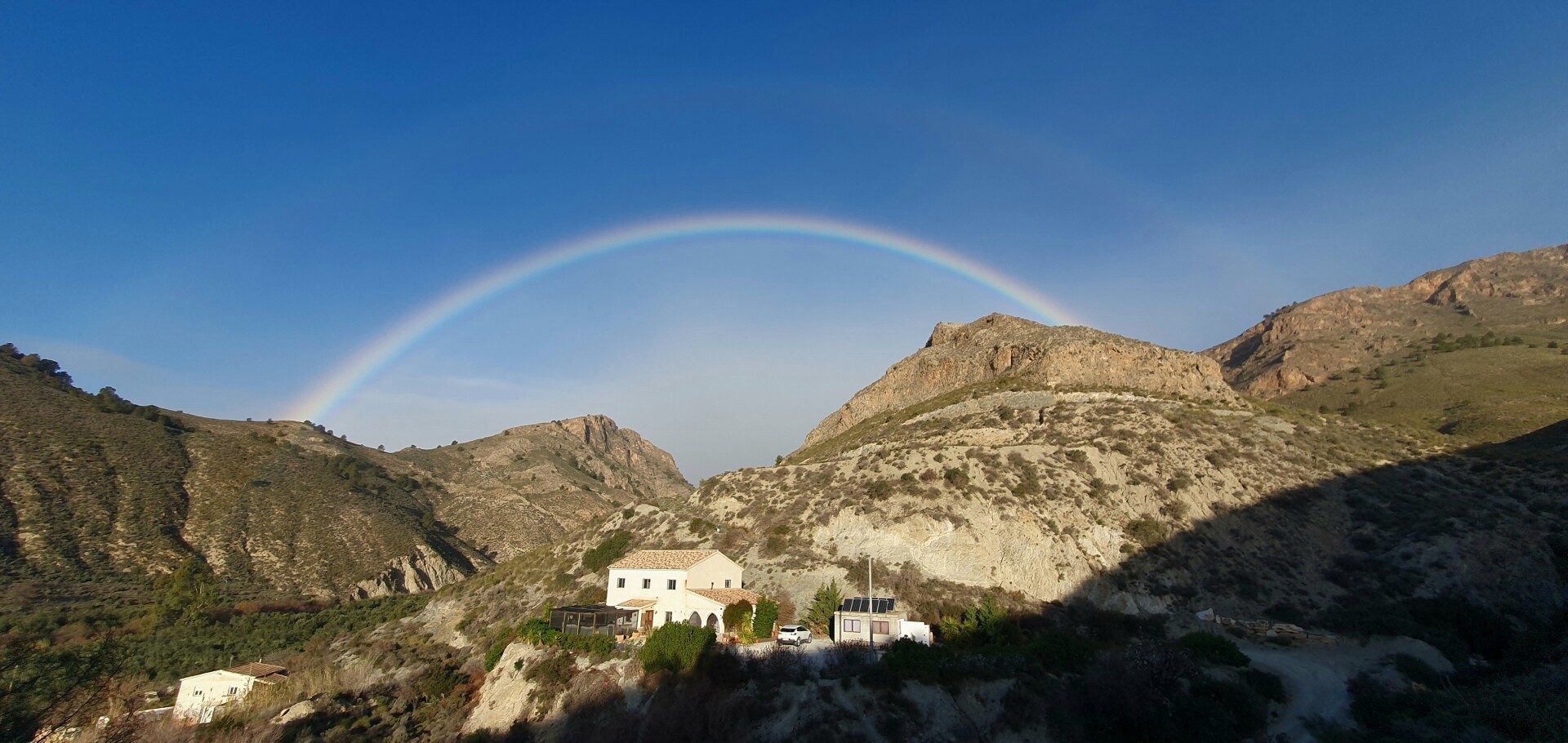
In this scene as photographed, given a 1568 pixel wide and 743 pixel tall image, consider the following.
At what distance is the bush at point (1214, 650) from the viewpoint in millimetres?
37062

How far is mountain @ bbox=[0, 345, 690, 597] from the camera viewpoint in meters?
73.8

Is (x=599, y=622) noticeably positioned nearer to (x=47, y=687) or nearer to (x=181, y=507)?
(x=47, y=687)

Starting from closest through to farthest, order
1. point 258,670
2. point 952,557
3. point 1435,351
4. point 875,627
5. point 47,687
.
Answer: point 47,687 < point 875,627 < point 952,557 < point 258,670 < point 1435,351

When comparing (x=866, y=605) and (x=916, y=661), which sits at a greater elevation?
(x=866, y=605)

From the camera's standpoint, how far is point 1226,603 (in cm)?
4638

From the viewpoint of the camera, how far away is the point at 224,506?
87125 millimetres

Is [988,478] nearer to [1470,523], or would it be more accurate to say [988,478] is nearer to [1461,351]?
[1470,523]

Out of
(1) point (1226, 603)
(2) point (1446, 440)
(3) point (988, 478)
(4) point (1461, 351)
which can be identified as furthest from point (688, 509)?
(4) point (1461, 351)

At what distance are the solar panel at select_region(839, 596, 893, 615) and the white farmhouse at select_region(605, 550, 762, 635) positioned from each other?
5781mm

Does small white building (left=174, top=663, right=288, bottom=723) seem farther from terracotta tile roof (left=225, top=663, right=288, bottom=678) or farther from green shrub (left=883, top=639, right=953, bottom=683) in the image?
green shrub (left=883, top=639, right=953, bottom=683)

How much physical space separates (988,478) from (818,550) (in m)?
15.2

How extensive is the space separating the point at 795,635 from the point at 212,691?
43829 mm

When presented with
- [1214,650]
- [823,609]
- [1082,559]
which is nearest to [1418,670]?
[1214,650]

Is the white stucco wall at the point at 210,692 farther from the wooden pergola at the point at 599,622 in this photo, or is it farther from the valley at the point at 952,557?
the wooden pergola at the point at 599,622
